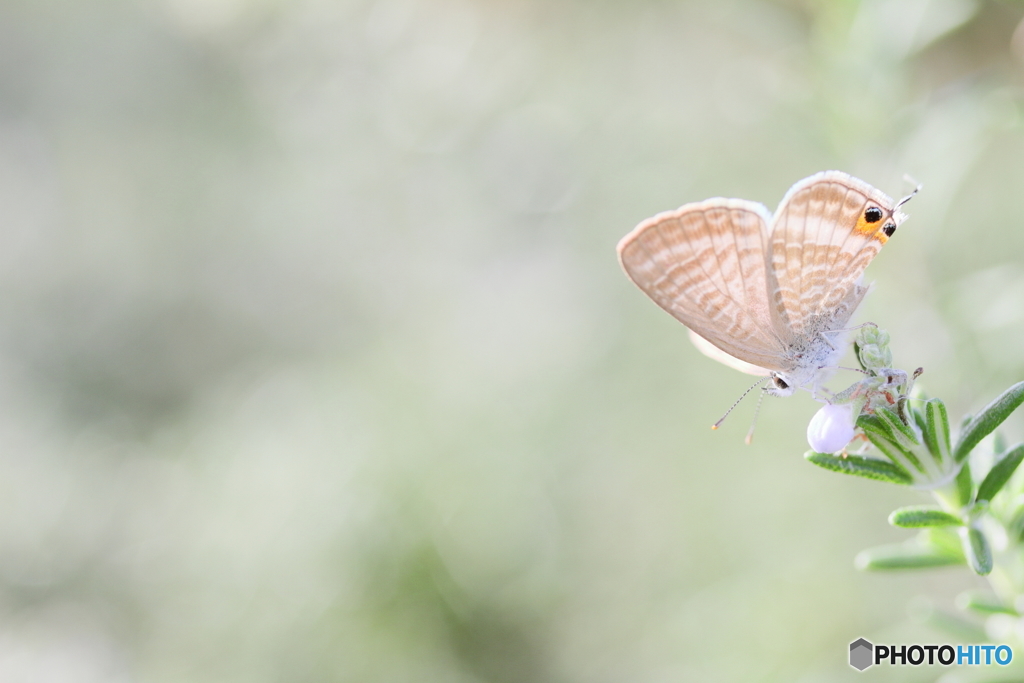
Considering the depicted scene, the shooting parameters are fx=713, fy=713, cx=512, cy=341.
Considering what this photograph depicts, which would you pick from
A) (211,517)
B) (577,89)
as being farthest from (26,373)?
(577,89)

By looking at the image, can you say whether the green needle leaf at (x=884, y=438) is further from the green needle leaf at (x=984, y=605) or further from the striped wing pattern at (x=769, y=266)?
the green needle leaf at (x=984, y=605)

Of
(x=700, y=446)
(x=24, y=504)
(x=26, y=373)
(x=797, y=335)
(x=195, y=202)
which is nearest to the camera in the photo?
(x=797, y=335)

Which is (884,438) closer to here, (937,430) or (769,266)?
(937,430)

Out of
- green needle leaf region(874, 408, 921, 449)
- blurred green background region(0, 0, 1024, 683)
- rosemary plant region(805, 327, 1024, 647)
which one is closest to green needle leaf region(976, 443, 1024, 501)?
rosemary plant region(805, 327, 1024, 647)

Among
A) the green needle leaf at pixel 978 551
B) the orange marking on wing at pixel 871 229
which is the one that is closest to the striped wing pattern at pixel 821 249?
the orange marking on wing at pixel 871 229

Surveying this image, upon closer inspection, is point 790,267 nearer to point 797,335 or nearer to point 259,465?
point 797,335
